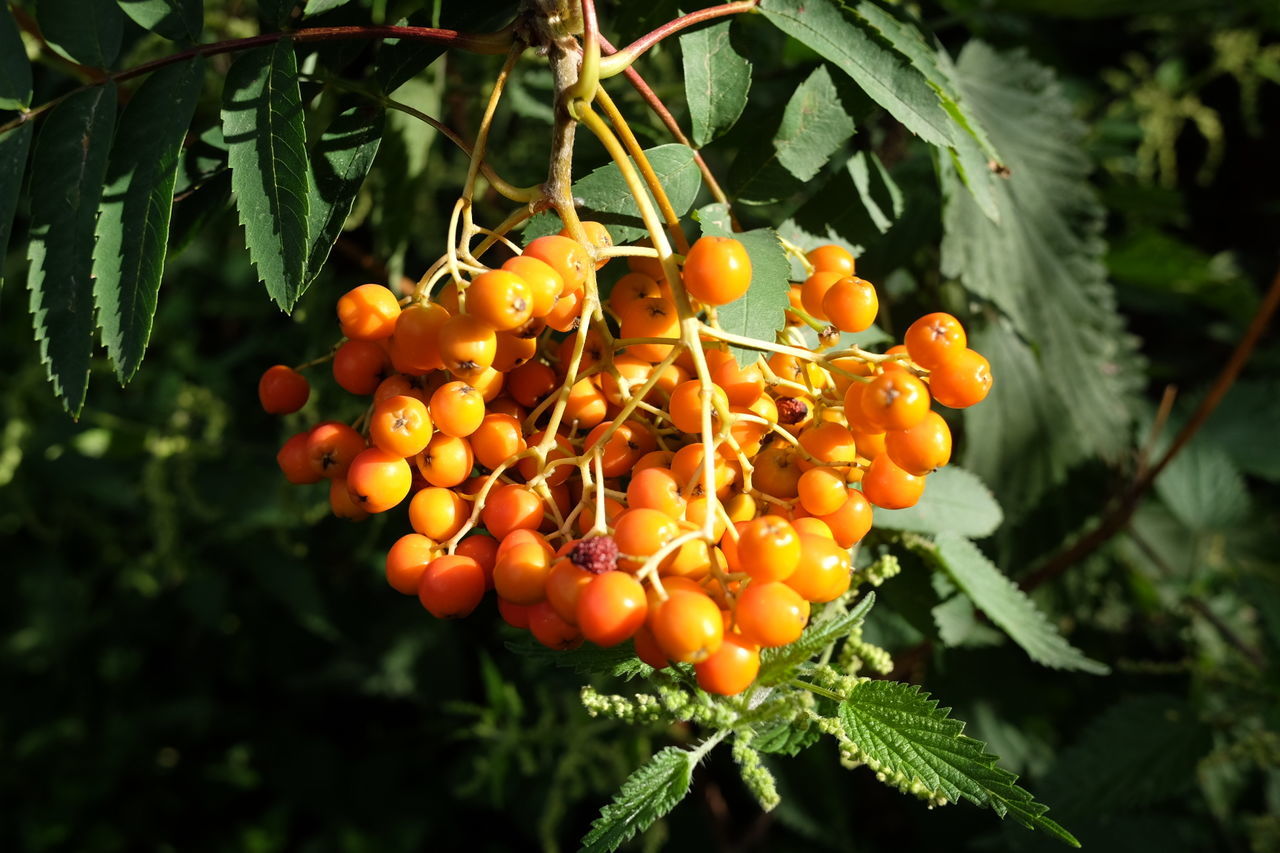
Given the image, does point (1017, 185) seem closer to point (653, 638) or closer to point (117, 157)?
point (653, 638)

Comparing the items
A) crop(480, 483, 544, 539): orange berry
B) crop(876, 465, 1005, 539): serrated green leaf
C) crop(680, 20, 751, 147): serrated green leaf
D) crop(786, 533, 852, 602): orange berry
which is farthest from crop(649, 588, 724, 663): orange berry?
crop(680, 20, 751, 147): serrated green leaf

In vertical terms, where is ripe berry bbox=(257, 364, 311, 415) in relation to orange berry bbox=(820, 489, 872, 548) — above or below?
below

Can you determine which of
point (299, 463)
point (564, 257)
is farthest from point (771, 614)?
point (299, 463)

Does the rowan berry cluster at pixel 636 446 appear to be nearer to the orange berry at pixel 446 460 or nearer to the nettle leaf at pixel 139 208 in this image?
the orange berry at pixel 446 460

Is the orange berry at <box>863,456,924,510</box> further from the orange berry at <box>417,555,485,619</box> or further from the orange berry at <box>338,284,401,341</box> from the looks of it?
the orange berry at <box>338,284,401,341</box>

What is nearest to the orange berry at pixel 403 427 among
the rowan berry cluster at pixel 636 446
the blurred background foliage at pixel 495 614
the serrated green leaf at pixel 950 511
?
the rowan berry cluster at pixel 636 446
